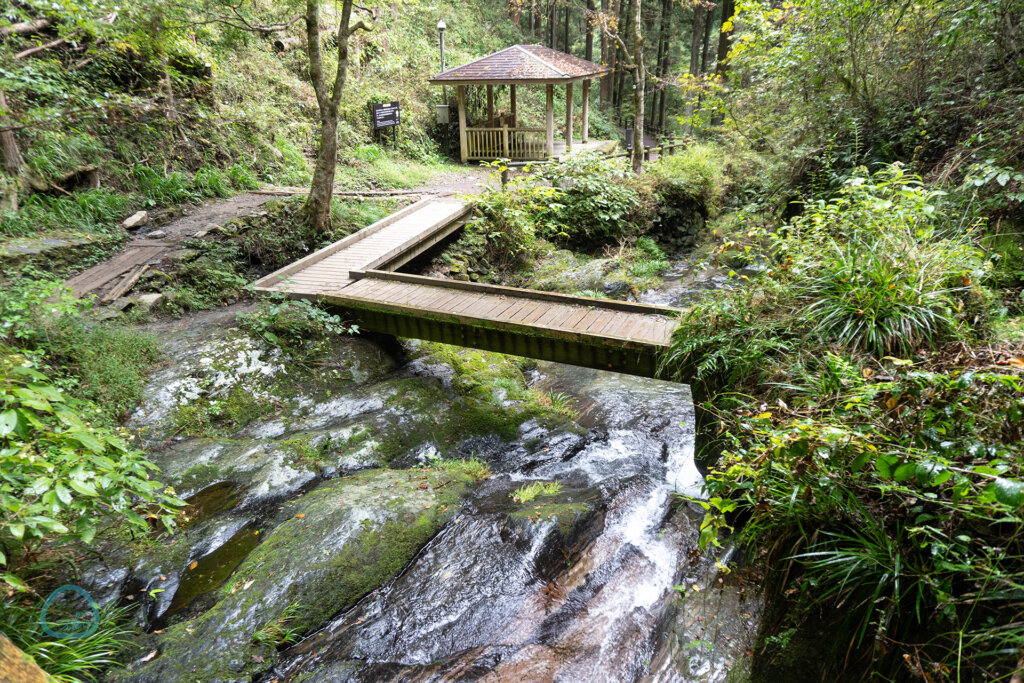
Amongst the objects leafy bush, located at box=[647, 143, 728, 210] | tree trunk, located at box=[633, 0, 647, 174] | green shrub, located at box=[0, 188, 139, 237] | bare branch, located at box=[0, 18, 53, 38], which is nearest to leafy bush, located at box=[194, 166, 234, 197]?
green shrub, located at box=[0, 188, 139, 237]

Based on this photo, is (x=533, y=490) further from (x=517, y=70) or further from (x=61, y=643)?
(x=517, y=70)

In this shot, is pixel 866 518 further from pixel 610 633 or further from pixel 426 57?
pixel 426 57

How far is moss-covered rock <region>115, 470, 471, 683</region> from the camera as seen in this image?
135 inches

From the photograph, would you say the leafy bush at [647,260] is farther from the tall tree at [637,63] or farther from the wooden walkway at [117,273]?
the wooden walkway at [117,273]

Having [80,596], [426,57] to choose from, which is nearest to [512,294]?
[80,596]

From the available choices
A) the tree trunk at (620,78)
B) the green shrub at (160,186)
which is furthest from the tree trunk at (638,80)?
the tree trunk at (620,78)

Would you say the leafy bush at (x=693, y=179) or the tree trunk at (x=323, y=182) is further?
the leafy bush at (x=693, y=179)

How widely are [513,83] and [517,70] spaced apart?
1.43ft

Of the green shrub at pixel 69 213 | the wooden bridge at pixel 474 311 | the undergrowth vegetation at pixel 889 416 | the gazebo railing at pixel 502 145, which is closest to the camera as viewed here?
the undergrowth vegetation at pixel 889 416

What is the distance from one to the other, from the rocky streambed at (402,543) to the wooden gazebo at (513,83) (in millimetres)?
13336

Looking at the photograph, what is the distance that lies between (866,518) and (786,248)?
9.43 ft
